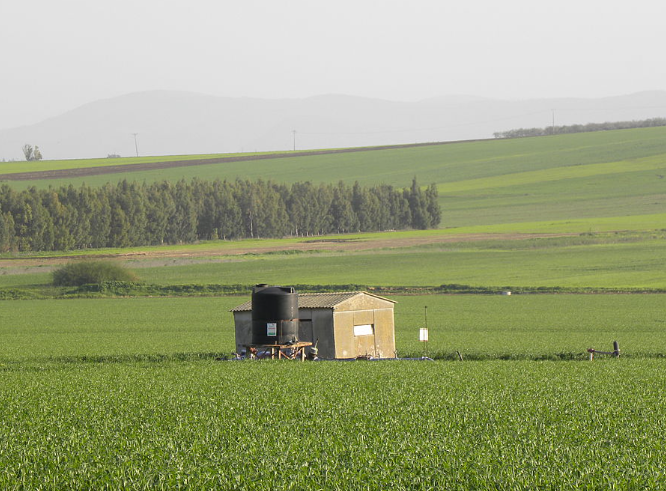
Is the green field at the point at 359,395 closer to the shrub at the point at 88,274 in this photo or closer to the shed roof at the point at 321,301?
the shrub at the point at 88,274

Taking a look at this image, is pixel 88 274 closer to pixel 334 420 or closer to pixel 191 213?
pixel 191 213

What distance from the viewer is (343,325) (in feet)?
126

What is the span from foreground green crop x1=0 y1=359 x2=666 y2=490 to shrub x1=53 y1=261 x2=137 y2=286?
57175mm

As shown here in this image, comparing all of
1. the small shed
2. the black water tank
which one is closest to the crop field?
the small shed

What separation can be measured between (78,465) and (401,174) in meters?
179

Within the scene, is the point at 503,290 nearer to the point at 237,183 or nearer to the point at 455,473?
the point at 455,473

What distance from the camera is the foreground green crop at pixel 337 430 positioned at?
13.8 m

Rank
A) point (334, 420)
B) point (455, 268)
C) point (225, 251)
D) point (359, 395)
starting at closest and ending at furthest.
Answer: point (334, 420), point (359, 395), point (455, 268), point (225, 251)

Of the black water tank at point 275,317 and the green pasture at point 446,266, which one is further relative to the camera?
the green pasture at point 446,266

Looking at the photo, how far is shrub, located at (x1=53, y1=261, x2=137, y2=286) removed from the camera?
84750 millimetres

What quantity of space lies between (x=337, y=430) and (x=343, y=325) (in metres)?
20.7

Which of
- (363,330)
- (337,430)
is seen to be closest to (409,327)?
(363,330)

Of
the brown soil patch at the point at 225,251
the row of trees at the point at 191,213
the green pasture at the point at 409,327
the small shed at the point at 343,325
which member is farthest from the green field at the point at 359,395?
the row of trees at the point at 191,213

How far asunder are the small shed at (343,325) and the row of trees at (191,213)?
8280 cm
